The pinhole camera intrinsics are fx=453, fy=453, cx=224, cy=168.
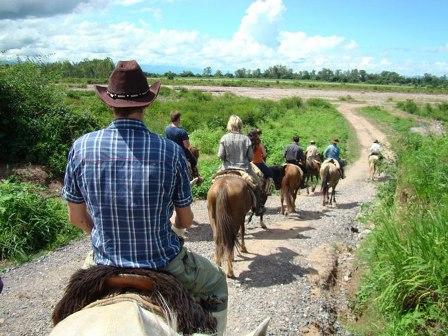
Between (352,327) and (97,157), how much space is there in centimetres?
480

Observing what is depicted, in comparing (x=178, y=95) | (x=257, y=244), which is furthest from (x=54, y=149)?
(x=178, y=95)

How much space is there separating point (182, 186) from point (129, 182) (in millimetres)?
354

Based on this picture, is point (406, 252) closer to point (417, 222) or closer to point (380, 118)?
point (417, 222)

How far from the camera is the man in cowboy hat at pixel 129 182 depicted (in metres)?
2.47

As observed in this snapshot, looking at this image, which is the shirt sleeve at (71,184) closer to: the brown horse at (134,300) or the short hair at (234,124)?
the brown horse at (134,300)

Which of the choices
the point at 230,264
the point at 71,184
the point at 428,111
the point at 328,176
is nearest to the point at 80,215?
the point at 71,184

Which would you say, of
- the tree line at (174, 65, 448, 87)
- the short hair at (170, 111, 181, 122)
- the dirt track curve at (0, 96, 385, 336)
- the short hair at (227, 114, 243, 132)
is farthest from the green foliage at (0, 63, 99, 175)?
the tree line at (174, 65, 448, 87)

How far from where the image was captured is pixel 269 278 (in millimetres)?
7352

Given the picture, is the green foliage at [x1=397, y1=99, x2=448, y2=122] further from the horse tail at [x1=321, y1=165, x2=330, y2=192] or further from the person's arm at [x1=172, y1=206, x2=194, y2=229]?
the person's arm at [x1=172, y1=206, x2=194, y2=229]

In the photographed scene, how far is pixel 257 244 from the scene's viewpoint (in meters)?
9.05

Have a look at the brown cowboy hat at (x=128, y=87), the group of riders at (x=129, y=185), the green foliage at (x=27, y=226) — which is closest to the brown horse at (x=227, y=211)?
the green foliage at (x=27, y=226)

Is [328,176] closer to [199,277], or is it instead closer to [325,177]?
[325,177]

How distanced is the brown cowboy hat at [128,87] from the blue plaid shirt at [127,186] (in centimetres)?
12

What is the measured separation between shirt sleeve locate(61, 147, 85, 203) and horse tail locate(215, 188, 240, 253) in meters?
4.38
